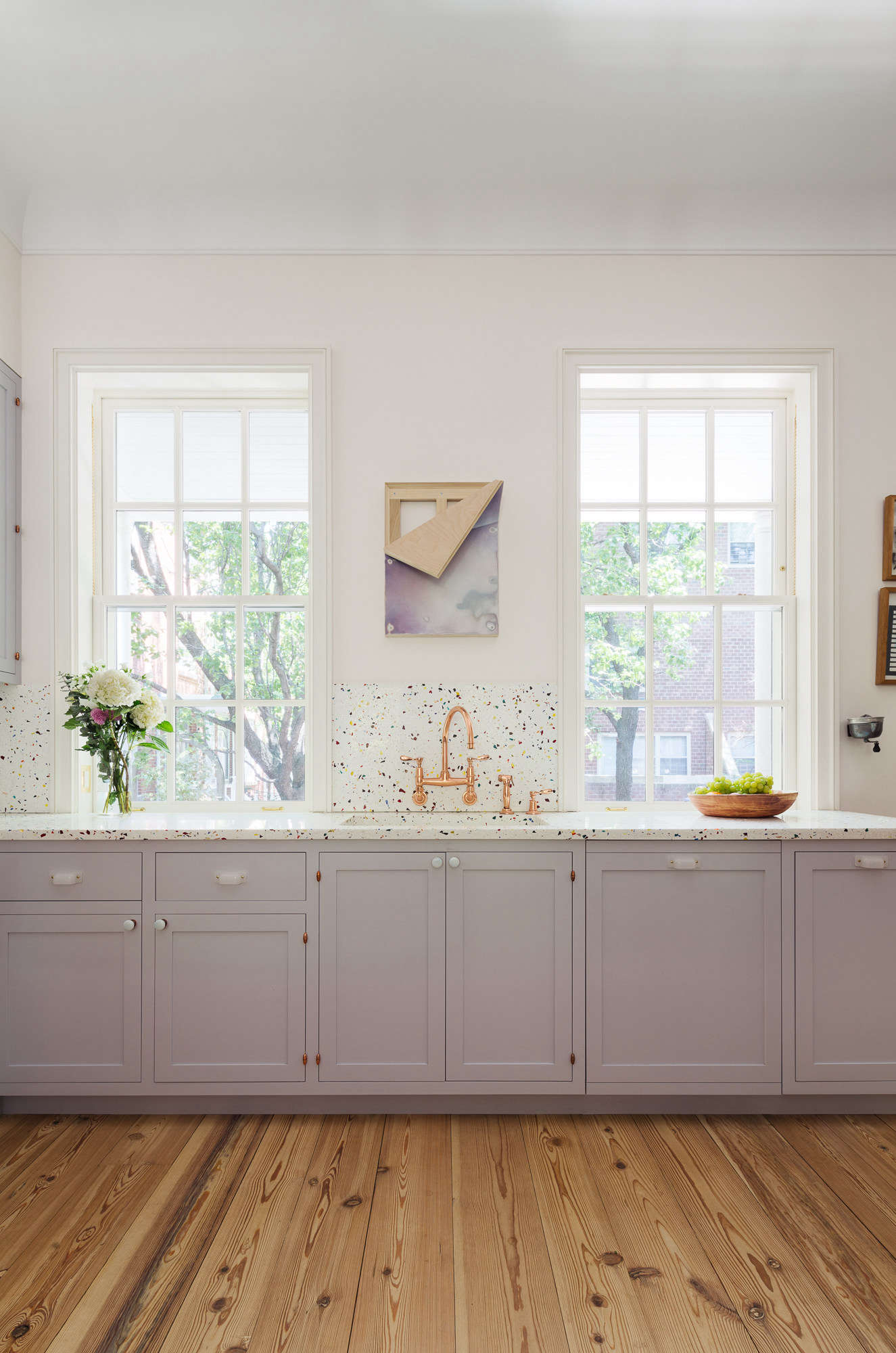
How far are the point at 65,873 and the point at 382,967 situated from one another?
41.5 inches

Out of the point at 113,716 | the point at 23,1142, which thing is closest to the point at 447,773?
the point at 113,716

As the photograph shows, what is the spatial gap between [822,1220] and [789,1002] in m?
0.61

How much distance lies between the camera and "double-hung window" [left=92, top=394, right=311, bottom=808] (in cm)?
314

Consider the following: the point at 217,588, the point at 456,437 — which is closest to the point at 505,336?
the point at 456,437

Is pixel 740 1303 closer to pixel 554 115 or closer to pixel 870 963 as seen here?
pixel 870 963

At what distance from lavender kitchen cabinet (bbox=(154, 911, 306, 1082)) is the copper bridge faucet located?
0.65 meters

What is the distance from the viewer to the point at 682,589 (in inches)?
125

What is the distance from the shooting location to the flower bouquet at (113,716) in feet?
8.96

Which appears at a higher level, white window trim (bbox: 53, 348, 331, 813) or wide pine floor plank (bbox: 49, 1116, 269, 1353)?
white window trim (bbox: 53, 348, 331, 813)

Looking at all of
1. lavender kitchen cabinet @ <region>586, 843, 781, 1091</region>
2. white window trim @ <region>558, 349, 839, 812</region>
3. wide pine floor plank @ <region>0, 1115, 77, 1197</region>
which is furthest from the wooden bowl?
Result: wide pine floor plank @ <region>0, 1115, 77, 1197</region>

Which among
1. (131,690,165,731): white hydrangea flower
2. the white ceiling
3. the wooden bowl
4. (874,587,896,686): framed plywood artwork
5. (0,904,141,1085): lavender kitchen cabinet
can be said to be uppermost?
the white ceiling

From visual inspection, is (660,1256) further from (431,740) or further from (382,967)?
(431,740)

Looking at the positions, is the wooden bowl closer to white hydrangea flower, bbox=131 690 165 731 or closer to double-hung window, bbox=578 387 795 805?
double-hung window, bbox=578 387 795 805

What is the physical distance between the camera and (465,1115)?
248 cm
